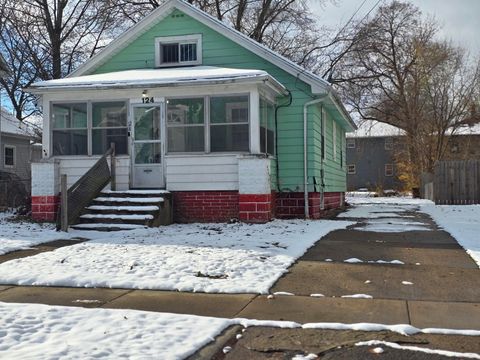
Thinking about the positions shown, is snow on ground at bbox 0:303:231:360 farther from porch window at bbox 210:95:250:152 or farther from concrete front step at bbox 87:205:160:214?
porch window at bbox 210:95:250:152

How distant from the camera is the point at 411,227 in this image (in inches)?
504

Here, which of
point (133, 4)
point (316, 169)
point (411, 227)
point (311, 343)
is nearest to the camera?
point (311, 343)

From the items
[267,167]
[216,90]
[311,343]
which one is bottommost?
[311,343]

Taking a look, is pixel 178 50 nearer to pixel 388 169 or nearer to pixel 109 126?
pixel 109 126

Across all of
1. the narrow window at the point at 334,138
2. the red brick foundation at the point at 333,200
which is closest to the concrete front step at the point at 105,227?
the red brick foundation at the point at 333,200

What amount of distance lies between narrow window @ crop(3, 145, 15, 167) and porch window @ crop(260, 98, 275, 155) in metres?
19.0

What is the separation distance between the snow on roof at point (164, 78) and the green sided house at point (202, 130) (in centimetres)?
3

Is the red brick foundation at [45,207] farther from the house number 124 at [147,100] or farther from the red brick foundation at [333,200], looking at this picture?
the red brick foundation at [333,200]

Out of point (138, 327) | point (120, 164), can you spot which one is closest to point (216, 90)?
point (120, 164)

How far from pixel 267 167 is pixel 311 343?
8.60m

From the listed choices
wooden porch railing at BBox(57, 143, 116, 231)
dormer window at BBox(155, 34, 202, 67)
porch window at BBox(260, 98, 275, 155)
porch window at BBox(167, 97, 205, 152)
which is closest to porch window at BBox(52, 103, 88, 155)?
wooden porch railing at BBox(57, 143, 116, 231)

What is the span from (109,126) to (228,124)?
10.7 ft

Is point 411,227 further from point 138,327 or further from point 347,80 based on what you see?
point 347,80

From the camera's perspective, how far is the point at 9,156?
29.1 meters
